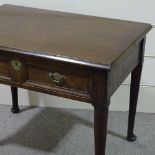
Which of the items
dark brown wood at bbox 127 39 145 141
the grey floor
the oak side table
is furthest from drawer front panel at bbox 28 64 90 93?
the grey floor

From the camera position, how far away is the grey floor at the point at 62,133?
1715 mm

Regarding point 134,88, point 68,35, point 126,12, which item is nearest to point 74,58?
point 68,35

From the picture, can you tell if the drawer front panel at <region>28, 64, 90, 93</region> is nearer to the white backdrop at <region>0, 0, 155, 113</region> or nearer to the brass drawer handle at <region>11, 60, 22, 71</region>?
the brass drawer handle at <region>11, 60, 22, 71</region>

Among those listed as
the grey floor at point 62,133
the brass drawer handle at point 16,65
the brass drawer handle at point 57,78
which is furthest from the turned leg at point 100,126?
the grey floor at point 62,133

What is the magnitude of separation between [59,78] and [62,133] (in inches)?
27.4

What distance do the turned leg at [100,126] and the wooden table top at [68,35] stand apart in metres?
0.18

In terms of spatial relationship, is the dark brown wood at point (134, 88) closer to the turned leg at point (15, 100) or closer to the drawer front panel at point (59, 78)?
the drawer front panel at point (59, 78)

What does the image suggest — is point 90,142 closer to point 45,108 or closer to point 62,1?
point 45,108

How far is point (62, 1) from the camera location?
180 cm

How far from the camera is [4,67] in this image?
4.26 feet

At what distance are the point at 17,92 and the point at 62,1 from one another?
1.85ft

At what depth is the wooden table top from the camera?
3.86 feet

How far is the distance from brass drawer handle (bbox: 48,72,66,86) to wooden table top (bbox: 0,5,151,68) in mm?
76

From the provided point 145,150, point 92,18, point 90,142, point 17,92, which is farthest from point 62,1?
point 145,150
